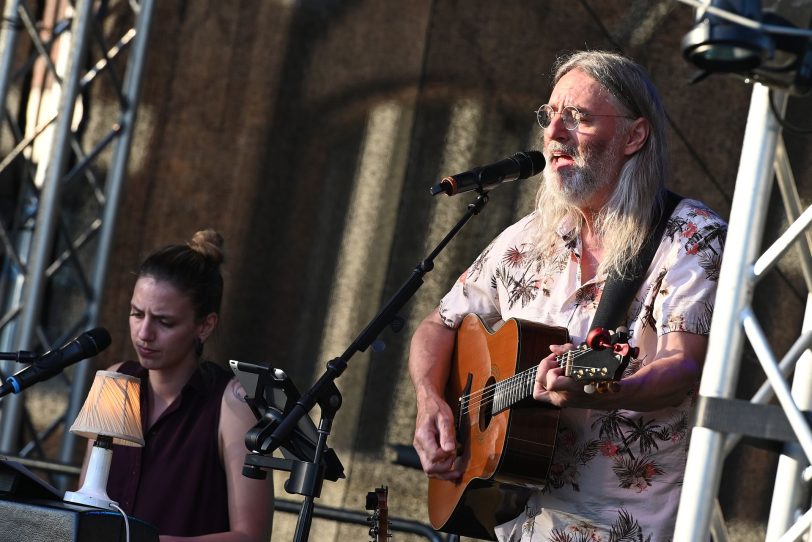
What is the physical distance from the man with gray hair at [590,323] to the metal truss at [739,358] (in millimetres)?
218

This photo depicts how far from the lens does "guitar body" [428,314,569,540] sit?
2.69 m

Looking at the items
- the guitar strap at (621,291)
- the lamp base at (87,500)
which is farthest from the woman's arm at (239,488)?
the guitar strap at (621,291)

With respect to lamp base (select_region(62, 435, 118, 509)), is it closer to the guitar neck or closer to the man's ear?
the guitar neck

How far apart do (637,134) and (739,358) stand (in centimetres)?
88

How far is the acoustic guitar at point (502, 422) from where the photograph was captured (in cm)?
265

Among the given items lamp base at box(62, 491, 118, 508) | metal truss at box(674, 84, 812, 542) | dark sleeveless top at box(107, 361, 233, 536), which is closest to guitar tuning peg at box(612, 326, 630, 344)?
metal truss at box(674, 84, 812, 542)

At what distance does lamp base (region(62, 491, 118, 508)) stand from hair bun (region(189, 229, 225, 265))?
1.14 metres

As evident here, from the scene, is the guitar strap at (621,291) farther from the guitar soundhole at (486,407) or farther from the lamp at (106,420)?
the lamp at (106,420)

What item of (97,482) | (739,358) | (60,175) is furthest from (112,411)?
(60,175)

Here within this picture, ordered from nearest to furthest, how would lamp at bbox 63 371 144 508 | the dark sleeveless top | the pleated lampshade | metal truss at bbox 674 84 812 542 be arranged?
1. metal truss at bbox 674 84 812 542
2. lamp at bbox 63 371 144 508
3. the pleated lampshade
4. the dark sleeveless top

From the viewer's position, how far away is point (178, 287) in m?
3.60

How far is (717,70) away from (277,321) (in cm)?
390

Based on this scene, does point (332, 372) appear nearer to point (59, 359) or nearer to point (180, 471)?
point (59, 359)

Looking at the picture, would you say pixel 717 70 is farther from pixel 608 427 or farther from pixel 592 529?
pixel 592 529
